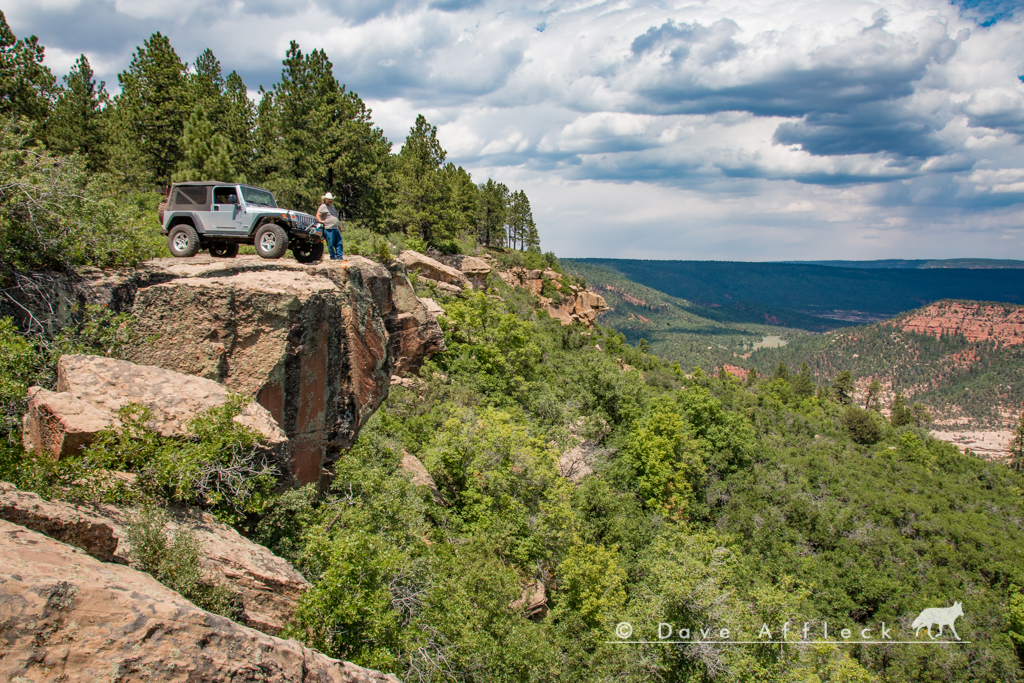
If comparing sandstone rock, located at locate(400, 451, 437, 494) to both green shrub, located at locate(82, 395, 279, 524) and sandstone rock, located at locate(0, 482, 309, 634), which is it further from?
sandstone rock, located at locate(0, 482, 309, 634)

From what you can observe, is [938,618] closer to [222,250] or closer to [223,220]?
[222,250]

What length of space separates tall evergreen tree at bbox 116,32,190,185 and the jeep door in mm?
31381

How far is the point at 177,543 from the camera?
8.04 meters

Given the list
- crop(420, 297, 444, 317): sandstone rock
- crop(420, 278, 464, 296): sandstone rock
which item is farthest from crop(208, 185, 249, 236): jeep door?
crop(420, 278, 464, 296): sandstone rock

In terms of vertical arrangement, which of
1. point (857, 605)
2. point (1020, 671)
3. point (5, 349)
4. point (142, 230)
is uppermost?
point (142, 230)

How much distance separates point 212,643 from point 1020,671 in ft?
153

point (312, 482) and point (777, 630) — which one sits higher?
point (312, 482)

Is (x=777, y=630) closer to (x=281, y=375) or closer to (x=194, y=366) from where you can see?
(x=281, y=375)

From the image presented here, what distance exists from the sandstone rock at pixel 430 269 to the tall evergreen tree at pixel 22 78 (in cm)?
2254

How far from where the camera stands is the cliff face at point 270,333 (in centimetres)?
1208

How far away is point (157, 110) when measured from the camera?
Answer: 129 feet

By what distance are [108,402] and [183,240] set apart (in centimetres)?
700

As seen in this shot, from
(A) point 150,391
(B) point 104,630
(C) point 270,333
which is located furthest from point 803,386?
(B) point 104,630

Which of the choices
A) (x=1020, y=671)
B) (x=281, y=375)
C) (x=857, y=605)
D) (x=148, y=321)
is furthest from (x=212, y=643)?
(x=1020, y=671)
